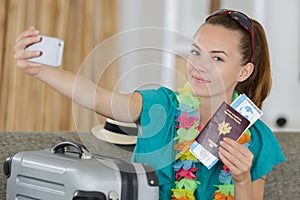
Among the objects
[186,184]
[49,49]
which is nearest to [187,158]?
[186,184]

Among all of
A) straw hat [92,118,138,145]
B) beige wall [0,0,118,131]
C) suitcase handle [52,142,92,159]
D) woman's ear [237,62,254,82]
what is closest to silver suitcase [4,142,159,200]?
suitcase handle [52,142,92,159]

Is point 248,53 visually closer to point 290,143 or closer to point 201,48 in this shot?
point 201,48

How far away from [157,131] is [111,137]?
0.74 ft

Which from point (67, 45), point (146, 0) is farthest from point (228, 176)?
point (146, 0)

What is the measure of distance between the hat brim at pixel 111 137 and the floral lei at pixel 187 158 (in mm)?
172

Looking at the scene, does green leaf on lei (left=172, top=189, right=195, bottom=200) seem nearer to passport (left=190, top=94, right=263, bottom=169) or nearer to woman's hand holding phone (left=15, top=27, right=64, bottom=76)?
passport (left=190, top=94, right=263, bottom=169)

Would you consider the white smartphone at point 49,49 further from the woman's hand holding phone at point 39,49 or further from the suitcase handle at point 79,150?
the suitcase handle at point 79,150

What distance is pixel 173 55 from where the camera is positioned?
4.91 ft

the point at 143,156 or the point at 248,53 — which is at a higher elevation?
the point at 248,53

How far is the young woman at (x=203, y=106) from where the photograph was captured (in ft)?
4.94

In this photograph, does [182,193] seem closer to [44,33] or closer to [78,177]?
[78,177]

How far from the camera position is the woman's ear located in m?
1.70

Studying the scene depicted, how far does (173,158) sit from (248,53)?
0.32 metres

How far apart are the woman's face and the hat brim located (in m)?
0.24
